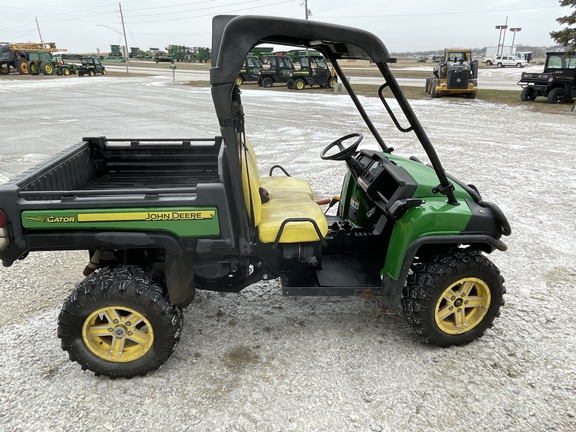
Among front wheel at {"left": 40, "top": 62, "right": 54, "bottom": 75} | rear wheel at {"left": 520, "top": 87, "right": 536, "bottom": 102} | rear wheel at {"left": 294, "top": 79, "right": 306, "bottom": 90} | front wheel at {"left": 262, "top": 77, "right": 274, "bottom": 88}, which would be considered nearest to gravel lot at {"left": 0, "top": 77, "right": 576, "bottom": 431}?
rear wheel at {"left": 520, "top": 87, "right": 536, "bottom": 102}

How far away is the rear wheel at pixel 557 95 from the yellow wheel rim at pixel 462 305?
17257 mm

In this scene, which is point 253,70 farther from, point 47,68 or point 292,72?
point 47,68

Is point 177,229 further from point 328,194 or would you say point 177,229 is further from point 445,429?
point 328,194

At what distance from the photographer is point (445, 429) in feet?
7.96

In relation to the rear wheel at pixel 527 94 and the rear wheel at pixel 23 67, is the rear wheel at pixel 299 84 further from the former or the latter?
the rear wheel at pixel 23 67

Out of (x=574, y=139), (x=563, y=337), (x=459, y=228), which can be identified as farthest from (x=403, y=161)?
(x=574, y=139)

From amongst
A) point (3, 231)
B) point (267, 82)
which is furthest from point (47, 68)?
point (3, 231)

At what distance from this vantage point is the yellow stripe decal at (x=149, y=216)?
2.58m

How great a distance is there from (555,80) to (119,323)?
1892 cm

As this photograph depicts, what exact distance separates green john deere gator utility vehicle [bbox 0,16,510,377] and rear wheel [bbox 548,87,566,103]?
16.8 metres

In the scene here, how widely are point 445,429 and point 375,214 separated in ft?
5.66

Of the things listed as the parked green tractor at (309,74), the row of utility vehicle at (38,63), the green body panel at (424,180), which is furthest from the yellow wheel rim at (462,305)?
the row of utility vehicle at (38,63)

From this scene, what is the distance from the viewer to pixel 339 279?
10.6 ft

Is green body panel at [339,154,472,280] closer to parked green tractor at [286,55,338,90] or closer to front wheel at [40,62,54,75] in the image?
parked green tractor at [286,55,338,90]
